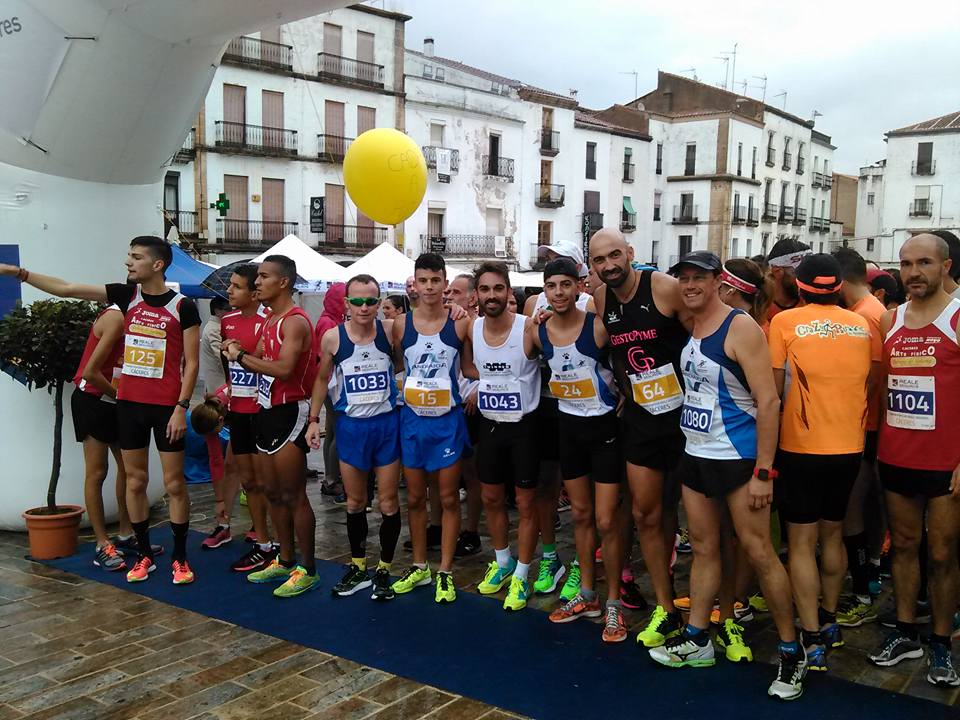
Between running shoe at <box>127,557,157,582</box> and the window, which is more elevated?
the window

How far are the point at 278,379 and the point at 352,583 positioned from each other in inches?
53.4

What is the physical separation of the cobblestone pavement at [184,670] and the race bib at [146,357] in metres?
1.40

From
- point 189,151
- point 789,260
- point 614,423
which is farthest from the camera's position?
point 189,151

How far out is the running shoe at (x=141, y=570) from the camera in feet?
17.4

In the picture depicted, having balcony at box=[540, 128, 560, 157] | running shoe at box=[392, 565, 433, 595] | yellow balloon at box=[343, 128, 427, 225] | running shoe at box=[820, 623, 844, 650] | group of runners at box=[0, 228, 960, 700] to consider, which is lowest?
running shoe at box=[392, 565, 433, 595]

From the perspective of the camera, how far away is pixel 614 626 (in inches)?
171

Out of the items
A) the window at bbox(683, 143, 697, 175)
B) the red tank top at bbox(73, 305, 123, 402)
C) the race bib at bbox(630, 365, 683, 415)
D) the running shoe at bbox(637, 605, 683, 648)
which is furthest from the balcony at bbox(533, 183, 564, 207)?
the running shoe at bbox(637, 605, 683, 648)

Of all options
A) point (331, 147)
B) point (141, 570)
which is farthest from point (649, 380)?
point (331, 147)

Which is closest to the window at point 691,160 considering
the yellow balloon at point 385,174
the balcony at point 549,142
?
the balcony at point 549,142

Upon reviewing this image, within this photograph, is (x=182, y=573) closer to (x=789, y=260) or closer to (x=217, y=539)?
(x=217, y=539)

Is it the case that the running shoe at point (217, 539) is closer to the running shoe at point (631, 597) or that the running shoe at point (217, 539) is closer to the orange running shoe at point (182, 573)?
the orange running shoe at point (182, 573)

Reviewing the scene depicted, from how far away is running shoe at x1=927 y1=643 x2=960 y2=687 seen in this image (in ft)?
12.1

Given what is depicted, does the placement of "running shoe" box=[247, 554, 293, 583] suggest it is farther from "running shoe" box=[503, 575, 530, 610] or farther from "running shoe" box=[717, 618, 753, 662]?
"running shoe" box=[717, 618, 753, 662]

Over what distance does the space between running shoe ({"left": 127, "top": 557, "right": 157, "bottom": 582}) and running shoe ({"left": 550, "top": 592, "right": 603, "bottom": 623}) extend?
271 cm
